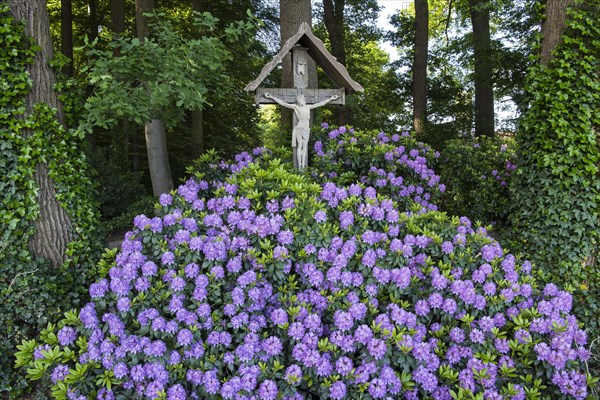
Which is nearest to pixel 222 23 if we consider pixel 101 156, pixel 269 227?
pixel 101 156

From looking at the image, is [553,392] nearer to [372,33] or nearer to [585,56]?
[585,56]

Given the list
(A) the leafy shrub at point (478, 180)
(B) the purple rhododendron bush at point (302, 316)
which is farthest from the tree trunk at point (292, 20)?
(B) the purple rhododendron bush at point (302, 316)

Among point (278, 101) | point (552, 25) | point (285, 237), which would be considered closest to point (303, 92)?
point (278, 101)

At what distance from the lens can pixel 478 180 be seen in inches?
269

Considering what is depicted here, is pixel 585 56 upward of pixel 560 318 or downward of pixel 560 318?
upward

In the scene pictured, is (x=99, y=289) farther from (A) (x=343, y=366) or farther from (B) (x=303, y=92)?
(B) (x=303, y=92)

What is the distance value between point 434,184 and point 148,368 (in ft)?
14.7

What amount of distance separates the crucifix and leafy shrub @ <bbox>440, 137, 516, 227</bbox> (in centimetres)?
257

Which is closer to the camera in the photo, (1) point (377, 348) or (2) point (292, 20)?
(1) point (377, 348)

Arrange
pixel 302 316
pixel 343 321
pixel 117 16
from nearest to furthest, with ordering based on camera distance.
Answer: pixel 343 321 < pixel 302 316 < pixel 117 16

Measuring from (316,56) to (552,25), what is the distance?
9.26 feet

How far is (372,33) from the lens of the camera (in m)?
15.5

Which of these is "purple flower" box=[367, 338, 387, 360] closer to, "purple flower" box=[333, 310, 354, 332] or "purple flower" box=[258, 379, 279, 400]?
"purple flower" box=[333, 310, 354, 332]

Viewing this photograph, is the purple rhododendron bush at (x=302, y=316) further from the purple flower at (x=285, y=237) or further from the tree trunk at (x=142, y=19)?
the tree trunk at (x=142, y=19)
